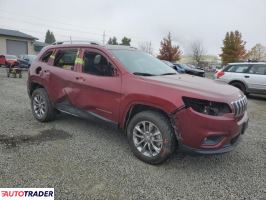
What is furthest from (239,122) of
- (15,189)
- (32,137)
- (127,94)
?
(32,137)

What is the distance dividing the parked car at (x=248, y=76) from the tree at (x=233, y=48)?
30743 mm

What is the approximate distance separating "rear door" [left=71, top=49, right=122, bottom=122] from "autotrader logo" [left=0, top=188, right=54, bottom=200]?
1.55 meters

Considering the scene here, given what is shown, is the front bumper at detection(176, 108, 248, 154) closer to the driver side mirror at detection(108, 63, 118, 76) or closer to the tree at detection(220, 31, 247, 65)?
the driver side mirror at detection(108, 63, 118, 76)

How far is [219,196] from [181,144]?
0.79 m

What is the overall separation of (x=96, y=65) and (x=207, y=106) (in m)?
2.07

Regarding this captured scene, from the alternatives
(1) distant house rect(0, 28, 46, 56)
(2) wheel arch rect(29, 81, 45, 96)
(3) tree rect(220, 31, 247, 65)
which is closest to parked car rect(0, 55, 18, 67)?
(1) distant house rect(0, 28, 46, 56)

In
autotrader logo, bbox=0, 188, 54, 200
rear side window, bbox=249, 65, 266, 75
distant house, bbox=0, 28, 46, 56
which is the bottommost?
autotrader logo, bbox=0, 188, 54, 200

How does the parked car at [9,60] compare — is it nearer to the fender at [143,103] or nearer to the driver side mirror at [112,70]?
the driver side mirror at [112,70]

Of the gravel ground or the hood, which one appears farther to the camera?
the hood

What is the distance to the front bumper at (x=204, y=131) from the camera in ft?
10.5

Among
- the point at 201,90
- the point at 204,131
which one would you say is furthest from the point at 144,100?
the point at 204,131

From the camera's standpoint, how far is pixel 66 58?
5.05 meters

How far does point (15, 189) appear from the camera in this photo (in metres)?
2.95

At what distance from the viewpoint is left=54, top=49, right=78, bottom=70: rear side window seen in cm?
484
